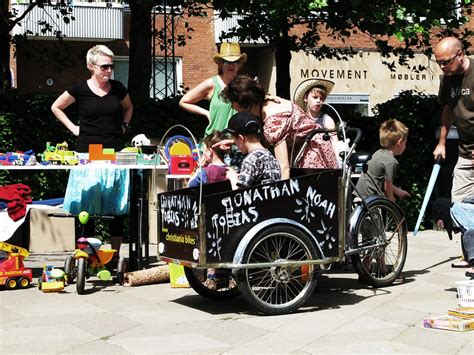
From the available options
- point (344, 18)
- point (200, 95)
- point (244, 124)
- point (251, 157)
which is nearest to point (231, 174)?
point (251, 157)

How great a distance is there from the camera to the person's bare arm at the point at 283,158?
7.46 m

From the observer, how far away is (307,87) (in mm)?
8750

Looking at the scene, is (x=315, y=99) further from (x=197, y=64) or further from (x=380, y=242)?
(x=197, y=64)

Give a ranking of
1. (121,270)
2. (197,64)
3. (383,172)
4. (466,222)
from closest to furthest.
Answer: (466,222)
(121,270)
(383,172)
(197,64)

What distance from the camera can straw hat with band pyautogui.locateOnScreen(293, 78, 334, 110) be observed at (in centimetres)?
875

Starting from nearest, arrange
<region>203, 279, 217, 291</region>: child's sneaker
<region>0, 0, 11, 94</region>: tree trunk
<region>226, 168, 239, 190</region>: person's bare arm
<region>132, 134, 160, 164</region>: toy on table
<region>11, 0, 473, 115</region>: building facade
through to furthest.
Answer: <region>226, 168, 239, 190</region>: person's bare arm < <region>203, 279, 217, 291</region>: child's sneaker < <region>132, 134, 160, 164</region>: toy on table < <region>0, 0, 11, 94</region>: tree trunk < <region>11, 0, 473, 115</region>: building facade

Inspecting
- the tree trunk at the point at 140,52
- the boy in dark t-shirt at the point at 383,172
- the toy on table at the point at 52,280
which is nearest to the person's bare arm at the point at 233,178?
the boy in dark t-shirt at the point at 383,172

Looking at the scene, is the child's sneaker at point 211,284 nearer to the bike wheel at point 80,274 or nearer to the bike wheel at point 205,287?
the bike wheel at point 205,287

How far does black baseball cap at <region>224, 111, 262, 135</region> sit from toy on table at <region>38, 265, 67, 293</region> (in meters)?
2.18

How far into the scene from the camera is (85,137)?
9055mm

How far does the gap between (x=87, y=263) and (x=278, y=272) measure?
7.54ft

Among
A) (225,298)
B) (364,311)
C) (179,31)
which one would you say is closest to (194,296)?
(225,298)

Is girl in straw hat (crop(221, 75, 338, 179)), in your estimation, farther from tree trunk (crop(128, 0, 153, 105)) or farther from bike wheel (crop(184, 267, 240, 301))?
tree trunk (crop(128, 0, 153, 105))

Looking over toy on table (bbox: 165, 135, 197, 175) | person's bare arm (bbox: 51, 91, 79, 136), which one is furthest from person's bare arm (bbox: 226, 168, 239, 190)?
person's bare arm (bbox: 51, 91, 79, 136)
